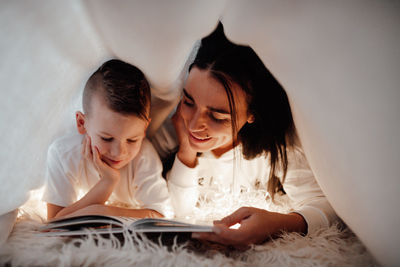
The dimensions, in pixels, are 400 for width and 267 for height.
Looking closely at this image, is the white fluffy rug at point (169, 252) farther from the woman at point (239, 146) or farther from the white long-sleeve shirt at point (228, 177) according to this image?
the white long-sleeve shirt at point (228, 177)

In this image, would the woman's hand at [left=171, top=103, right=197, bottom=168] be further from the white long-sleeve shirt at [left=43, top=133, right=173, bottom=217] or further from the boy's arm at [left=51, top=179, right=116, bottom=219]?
the boy's arm at [left=51, top=179, right=116, bottom=219]

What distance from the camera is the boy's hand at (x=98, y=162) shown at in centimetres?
83

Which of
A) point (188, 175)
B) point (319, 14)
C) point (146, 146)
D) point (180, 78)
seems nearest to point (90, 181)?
point (146, 146)

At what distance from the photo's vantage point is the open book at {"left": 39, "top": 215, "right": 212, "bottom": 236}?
611mm

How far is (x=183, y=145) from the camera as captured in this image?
1.02 m

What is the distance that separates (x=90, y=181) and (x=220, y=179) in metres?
0.44

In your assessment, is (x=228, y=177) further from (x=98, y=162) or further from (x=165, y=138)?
(x=98, y=162)

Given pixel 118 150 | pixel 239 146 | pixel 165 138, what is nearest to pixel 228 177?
pixel 239 146

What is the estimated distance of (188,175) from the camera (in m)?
1.00

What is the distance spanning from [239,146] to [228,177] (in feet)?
0.40

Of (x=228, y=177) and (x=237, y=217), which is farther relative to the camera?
(x=228, y=177)

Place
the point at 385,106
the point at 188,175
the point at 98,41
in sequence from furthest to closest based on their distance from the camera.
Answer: the point at 188,175, the point at 98,41, the point at 385,106

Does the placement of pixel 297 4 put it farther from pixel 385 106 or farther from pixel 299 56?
pixel 385 106

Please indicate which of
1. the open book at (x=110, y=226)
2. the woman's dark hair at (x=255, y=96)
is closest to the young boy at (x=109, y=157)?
the open book at (x=110, y=226)
